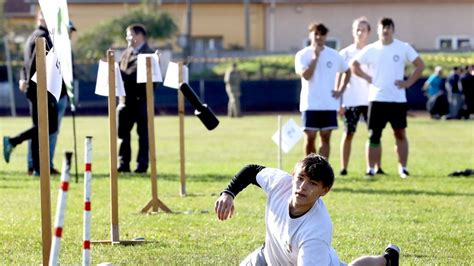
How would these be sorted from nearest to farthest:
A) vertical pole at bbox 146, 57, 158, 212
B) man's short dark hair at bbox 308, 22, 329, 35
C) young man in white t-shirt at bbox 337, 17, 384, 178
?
vertical pole at bbox 146, 57, 158, 212 < man's short dark hair at bbox 308, 22, 329, 35 < young man in white t-shirt at bbox 337, 17, 384, 178

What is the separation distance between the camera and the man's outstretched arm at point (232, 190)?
707 centimetres

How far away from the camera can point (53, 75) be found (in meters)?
8.28

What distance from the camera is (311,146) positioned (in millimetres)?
15453

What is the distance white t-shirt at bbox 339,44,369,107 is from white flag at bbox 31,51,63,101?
8539mm

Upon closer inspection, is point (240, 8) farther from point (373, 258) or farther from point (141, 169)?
point (373, 258)

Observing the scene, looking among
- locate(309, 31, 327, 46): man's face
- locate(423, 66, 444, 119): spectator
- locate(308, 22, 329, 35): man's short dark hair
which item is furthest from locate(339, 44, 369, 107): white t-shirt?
locate(423, 66, 444, 119): spectator

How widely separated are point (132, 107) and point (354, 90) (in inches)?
124

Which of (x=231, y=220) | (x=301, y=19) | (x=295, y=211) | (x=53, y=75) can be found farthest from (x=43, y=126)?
(x=301, y=19)

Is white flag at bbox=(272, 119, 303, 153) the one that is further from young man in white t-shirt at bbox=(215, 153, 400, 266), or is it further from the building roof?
the building roof

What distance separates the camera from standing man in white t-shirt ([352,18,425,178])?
15.8 metres

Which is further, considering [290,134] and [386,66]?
[386,66]

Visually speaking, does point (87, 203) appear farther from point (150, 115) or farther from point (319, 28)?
point (319, 28)

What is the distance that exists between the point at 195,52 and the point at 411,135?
30545 mm

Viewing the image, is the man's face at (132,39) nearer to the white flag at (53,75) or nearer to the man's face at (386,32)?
the man's face at (386,32)
